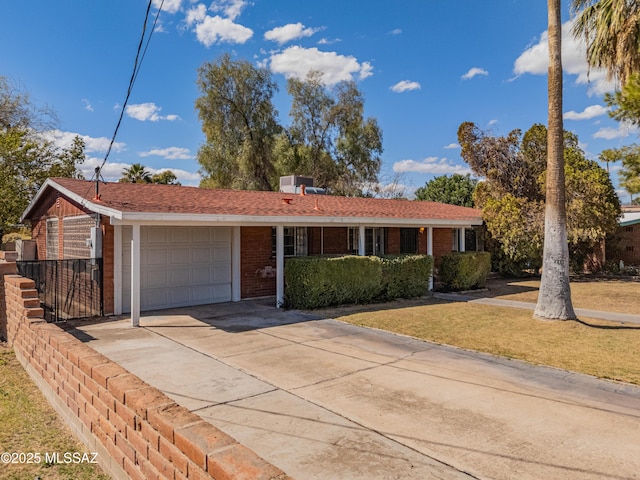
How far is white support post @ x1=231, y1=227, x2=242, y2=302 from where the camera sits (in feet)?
41.6

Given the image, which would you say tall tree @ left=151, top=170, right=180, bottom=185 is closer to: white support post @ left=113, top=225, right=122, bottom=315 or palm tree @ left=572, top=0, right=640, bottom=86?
white support post @ left=113, top=225, right=122, bottom=315

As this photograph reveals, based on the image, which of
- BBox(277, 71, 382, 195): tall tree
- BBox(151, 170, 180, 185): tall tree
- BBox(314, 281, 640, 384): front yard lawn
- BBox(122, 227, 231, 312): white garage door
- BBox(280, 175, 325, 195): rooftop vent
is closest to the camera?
BBox(314, 281, 640, 384): front yard lawn

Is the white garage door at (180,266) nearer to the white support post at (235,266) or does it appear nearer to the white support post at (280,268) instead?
the white support post at (235,266)

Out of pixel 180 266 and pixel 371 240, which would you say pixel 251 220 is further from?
pixel 371 240

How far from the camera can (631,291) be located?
15.5 metres

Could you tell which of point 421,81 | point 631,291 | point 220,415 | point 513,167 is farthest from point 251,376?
point 421,81

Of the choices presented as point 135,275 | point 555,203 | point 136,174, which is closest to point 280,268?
point 135,275

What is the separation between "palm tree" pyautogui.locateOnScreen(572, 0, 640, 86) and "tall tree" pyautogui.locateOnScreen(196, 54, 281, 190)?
22.8m

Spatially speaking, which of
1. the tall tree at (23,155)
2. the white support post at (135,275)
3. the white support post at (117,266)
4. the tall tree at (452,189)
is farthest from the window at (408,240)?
the tall tree at (23,155)

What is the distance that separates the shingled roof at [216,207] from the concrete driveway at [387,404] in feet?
8.57

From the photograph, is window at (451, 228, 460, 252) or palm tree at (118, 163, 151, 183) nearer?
window at (451, 228, 460, 252)

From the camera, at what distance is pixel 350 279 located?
12.0 meters

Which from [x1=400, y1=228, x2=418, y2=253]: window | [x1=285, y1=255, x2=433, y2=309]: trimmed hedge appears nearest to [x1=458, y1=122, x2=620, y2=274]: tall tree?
[x1=400, y1=228, x2=418, y2=253]: window

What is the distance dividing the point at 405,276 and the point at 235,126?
22285 millimetres
